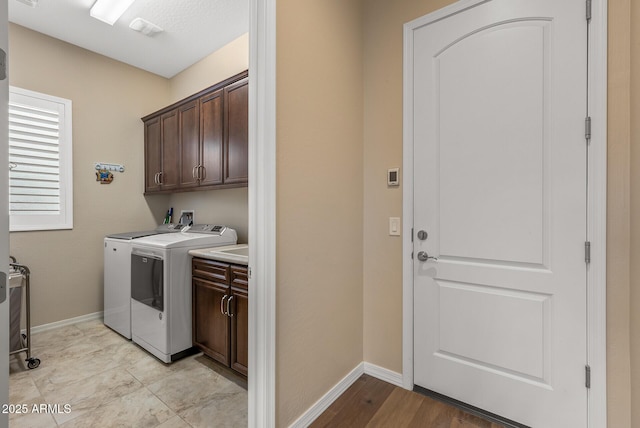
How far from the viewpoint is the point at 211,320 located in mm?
2184

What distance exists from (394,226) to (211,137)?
181 centimetres

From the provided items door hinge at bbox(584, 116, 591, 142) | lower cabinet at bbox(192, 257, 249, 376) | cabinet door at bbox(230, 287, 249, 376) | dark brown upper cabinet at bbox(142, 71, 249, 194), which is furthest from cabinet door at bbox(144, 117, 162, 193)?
door hinge at bbox(584, 116, 591, 142)

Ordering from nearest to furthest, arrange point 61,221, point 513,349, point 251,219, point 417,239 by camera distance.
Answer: point 251,219 < point 513,349 < point 417,239 < point 61,221

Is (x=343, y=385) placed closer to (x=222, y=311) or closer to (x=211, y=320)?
(x=222, y=311)

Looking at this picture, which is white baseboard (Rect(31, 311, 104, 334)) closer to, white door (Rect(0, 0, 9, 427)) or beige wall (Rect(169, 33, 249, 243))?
beige wall (Rect(169, 33, 249, 243))

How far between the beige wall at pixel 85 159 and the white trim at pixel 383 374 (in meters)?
2.92

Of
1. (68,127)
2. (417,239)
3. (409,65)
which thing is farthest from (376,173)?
(68,127)

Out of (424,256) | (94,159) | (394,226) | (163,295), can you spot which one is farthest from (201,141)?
(424,256)

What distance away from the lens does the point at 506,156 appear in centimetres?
154

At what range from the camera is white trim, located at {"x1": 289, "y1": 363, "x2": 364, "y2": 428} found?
1.54m

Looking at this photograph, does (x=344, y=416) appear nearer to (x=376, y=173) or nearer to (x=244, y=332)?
(x=244, y=332)

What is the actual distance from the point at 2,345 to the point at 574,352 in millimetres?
2093

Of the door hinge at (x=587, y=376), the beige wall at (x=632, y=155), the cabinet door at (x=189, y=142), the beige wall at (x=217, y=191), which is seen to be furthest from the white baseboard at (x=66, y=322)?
the beige wall at (x=632, y=155)

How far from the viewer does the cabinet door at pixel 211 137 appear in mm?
2588
